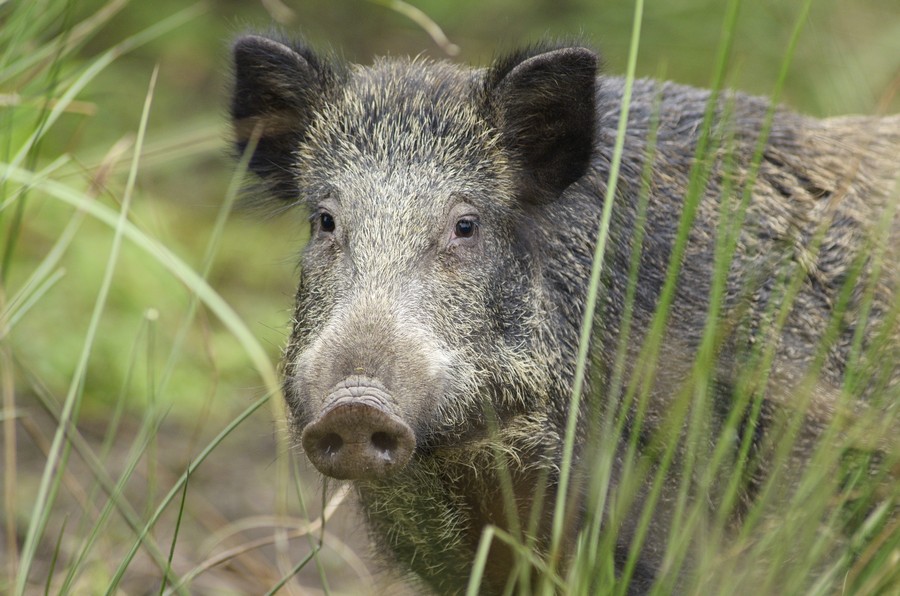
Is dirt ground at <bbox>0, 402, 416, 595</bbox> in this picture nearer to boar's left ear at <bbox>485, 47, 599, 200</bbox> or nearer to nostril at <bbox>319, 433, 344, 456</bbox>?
nostril at <bbox>319, 433, 344, 456</bbox>

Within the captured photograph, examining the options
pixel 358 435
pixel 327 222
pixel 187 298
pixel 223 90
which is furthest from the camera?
pixel 187 298

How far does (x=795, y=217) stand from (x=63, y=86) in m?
2.75

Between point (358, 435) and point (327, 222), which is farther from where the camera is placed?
point (327, 222)

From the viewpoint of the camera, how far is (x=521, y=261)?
412 centimetres

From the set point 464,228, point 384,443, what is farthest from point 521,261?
point 384,443

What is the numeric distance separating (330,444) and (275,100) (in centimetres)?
185

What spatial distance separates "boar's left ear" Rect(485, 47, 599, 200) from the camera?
403 cm

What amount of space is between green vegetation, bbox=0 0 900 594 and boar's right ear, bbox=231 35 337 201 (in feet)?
0.50

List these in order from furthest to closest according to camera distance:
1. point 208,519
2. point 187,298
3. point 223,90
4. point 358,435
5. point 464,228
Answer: point 187,298 < point 208,519 < point 223,90 < point 464,228 < point 358,435

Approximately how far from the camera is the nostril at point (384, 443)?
3.18m

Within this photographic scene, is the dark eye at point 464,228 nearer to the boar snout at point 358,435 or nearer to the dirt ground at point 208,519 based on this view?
the boar snout at point 358,435

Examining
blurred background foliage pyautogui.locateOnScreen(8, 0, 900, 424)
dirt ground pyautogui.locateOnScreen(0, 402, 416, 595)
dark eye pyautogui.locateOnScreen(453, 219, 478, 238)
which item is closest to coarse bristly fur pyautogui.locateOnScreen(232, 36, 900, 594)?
dark eye pyautogui.locateOnScreen(453, 219, 478, 238)

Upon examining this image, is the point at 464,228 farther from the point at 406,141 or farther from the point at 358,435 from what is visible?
the point at 358,435

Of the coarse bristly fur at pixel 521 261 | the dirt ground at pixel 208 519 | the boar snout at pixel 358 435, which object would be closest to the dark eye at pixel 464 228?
the coarse bristly fur at pixel 521 261
